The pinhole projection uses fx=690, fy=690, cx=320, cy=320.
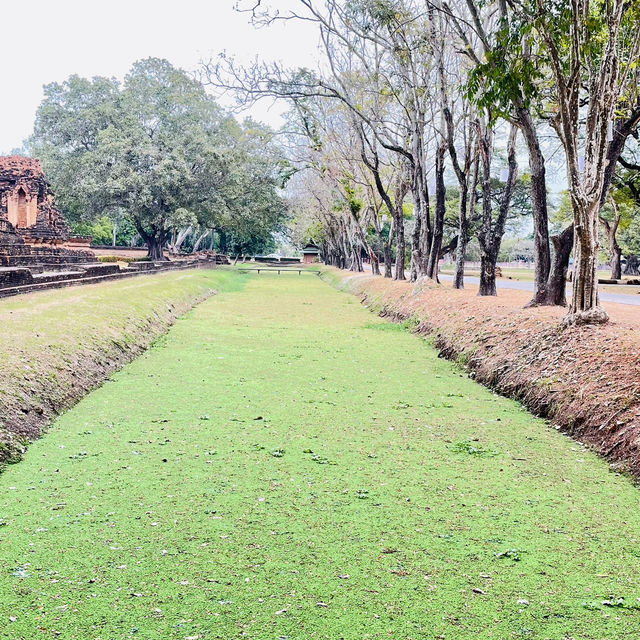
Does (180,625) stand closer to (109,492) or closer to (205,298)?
(109,492)

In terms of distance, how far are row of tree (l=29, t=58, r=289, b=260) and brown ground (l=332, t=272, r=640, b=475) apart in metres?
27.6

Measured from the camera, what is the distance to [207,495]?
449cm

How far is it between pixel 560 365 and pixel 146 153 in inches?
1328

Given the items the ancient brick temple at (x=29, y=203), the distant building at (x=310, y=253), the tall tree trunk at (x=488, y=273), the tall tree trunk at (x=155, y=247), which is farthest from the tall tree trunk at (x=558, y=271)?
the distant building at (x=310, y=253)

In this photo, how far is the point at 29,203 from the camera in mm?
25219

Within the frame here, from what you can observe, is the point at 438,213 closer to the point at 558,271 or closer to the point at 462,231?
the point at 462,231

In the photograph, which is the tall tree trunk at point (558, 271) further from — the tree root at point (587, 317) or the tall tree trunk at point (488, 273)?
the tall tree trunk at point (488, 273)

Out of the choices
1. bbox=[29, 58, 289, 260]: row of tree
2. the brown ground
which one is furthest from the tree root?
bbox=[29, 58, 289, 260]: row of tree

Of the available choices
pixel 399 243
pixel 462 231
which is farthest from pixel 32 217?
pixel 462 231

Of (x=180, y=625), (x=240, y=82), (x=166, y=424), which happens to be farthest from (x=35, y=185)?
(x=180, y=625)

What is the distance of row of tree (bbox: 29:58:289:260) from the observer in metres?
37.6

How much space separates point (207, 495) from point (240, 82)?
14273 millimetres

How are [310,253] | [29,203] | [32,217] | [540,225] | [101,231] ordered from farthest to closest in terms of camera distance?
[310,253] < [101,231] < [29,203] < [32,217] < [540,225]

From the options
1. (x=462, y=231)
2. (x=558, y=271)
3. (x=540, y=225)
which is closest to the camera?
(x=540, y=225)
